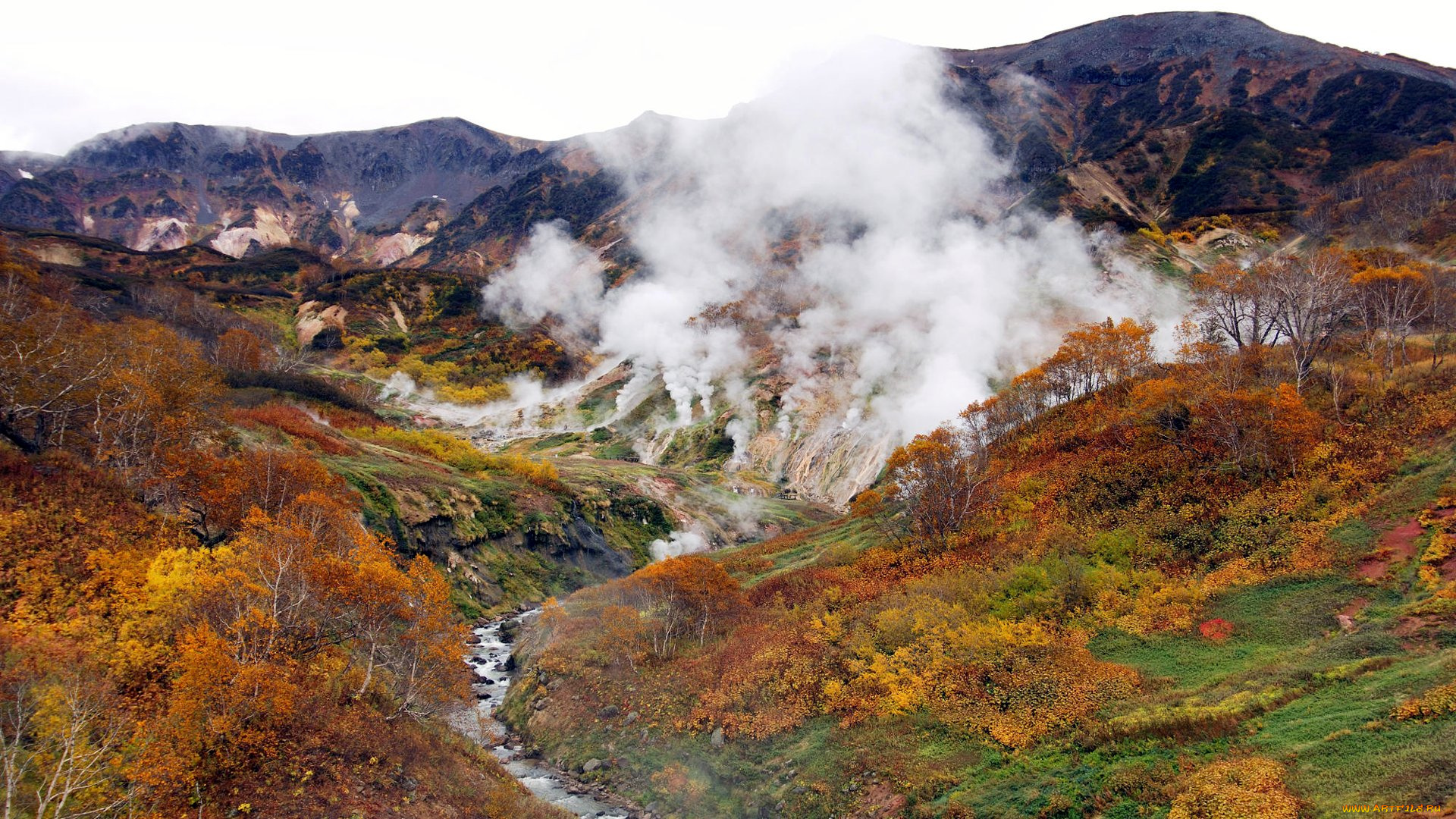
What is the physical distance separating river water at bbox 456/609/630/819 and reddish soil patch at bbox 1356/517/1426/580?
112ft

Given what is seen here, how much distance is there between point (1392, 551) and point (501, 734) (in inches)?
1830

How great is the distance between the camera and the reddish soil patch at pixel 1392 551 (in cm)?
2572

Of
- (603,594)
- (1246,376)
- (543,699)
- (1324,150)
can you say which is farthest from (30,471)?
(1324,150)

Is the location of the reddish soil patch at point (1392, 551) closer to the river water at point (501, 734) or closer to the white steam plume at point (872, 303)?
the river water at point (501, 734)

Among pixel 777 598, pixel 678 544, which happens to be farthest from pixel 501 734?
pixel 678 544

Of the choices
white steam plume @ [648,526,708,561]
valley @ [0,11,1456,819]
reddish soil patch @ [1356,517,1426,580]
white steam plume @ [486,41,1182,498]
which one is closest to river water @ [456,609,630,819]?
valley @ [0,11,1456,819]

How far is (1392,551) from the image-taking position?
26453 millimetres

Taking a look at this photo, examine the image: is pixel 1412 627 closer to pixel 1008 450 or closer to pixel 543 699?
pixel 1008 450

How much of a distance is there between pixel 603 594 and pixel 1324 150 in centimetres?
18810

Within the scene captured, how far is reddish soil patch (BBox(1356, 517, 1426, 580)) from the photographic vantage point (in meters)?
25.7

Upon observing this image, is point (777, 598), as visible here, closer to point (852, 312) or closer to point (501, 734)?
point (501, 734)

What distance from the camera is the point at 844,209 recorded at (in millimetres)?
190250

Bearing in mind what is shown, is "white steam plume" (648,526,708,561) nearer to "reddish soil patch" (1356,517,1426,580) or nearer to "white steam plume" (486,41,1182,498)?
"white steam plume" (486,41,1182,498)

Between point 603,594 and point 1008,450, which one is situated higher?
point 1008,450
